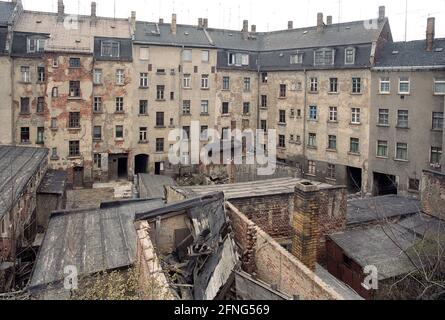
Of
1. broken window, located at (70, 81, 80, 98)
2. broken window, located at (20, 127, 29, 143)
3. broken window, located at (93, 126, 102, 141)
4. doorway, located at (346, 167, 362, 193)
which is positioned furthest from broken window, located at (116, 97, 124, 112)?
doorway, located at (346, 167, 362, 193)

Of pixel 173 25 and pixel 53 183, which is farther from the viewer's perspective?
pixel 173 25

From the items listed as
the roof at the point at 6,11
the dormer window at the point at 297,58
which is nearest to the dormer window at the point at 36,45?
the roof at the point at 6,11

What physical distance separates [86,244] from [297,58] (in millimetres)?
30671

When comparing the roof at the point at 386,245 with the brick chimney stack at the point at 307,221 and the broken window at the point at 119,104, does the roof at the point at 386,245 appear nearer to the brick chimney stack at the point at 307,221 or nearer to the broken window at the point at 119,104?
the brick chimney stack at the point at 307,221

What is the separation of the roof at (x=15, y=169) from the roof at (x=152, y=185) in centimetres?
694

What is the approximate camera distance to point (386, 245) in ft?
59.1

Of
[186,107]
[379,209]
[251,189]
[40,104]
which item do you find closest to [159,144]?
[186,107]

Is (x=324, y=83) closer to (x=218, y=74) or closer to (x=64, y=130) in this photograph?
(x=218, y=74)

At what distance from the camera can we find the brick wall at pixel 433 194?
68.5ft

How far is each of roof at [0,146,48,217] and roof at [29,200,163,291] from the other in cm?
243

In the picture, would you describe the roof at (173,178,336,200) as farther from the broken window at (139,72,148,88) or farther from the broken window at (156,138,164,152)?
the broken window at (139,72,148,88)

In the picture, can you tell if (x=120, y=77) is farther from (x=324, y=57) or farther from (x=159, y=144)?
(x=324, y=57)
